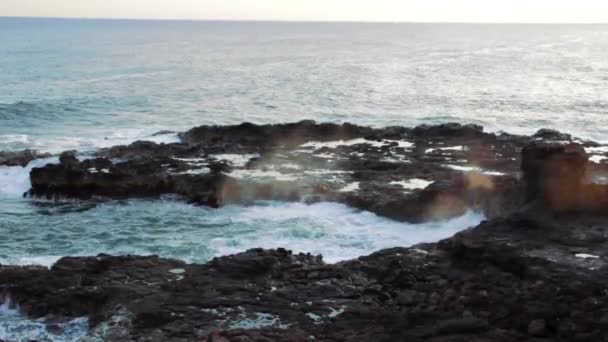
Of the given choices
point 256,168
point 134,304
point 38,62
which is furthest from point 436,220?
point 38,62

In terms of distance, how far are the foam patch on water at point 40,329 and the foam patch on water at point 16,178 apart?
15.1 meters

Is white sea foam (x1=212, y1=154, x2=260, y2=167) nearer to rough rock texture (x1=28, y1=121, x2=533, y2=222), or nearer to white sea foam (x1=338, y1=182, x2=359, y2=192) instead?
rough rock texture (x1=28, y1=121, x2=533, y2=222)

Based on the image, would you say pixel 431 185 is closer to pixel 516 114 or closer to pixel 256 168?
pixel 256 168

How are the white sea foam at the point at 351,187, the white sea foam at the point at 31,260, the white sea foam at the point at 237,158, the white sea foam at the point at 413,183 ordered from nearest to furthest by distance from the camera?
the white sea foam at the point at 31,260
the white sea foam at the point at 413,183
the white sea foam at the point at 351,187
the white sea foam at the point at 237,158

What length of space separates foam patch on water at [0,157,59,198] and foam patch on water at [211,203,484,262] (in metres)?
11.3

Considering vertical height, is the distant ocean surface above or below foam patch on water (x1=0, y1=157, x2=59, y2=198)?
above

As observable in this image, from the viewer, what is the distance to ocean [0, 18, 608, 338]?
25.7 metres

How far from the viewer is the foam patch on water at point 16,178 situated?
105 ft

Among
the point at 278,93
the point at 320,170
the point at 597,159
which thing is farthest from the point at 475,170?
the point at 278,93

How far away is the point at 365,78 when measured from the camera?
8425 cm

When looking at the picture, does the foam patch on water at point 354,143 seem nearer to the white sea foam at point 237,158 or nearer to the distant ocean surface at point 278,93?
the white sea foam at point 237,158

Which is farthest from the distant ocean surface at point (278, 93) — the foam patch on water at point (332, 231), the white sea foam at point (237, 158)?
the foam patch on water at point (332, 231)

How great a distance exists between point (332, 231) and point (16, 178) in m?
16.9

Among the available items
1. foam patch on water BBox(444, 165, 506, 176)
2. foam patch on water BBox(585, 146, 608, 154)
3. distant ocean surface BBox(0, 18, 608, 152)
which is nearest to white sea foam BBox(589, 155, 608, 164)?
foam patch on water BBox(585, 146, 608, 154)
